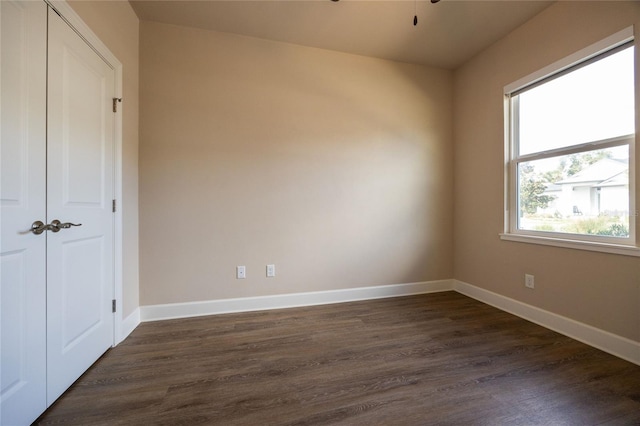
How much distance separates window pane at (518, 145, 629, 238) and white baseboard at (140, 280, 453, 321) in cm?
134

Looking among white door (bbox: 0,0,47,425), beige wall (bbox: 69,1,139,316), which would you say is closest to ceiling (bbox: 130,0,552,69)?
beige wall (bbox: 69,1,139,316)

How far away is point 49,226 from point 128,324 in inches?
47.5

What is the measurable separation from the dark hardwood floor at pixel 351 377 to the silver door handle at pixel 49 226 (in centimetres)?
95

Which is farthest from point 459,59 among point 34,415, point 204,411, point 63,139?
point 34,415

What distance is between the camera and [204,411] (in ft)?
4.25

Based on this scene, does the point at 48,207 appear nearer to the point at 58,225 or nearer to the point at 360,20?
the point at 58,225

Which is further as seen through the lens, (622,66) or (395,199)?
(395,199)

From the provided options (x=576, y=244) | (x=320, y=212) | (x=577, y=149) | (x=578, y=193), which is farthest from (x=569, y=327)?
(x=320, y=212)

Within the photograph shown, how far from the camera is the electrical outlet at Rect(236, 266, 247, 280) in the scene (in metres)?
2.57

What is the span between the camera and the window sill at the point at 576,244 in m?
1.76

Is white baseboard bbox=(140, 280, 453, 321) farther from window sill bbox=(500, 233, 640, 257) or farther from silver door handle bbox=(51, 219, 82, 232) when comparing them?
silver door handle bbox=(51, 219, 82, 232)

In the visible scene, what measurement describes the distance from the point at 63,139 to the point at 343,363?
7.36 ft

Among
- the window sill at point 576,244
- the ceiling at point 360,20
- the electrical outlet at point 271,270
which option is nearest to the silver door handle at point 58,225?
the electrical outlet at point 271,270

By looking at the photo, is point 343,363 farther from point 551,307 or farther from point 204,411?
point 551,307
